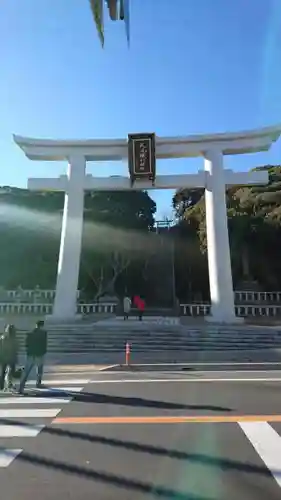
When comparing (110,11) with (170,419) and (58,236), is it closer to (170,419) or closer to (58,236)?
(170,419)

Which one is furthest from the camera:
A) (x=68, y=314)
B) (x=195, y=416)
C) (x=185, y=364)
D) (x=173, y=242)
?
(x=173, y=242)

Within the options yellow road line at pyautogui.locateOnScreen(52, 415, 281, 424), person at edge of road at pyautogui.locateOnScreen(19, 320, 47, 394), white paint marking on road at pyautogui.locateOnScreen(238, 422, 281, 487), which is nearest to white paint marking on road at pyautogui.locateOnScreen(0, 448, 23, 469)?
yellow road line at pyautogui.locateOnScreen(52, 415, 281, 424)

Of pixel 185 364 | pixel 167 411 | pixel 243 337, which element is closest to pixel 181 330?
pixel 243 337

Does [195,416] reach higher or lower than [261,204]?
lower

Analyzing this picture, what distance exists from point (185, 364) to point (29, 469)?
10649 millimetres

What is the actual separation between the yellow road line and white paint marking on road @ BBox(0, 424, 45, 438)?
400mm

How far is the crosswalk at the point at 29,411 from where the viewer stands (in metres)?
5.76

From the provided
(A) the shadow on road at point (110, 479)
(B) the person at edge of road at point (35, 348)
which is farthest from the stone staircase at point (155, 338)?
(A) the shadow on road at point (110, 479)

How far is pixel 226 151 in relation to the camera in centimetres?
2530

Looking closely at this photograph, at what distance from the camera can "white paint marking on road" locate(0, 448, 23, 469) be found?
4.99m

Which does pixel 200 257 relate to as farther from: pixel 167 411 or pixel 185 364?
pixel 167 411

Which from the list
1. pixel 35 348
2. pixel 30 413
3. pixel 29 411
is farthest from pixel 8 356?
pixel 30 413

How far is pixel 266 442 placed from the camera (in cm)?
568

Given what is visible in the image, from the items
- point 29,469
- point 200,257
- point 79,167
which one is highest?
point 79,167
